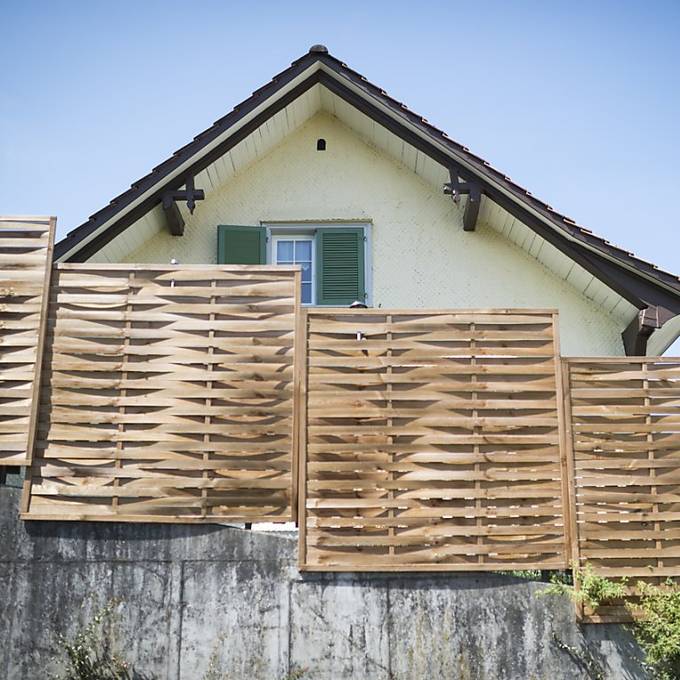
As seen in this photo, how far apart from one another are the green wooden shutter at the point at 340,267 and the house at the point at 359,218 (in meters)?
0.02

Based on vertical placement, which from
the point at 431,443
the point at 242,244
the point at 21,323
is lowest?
the point at 431,443

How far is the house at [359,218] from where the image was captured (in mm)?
12125

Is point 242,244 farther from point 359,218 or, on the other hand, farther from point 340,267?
point 359,218

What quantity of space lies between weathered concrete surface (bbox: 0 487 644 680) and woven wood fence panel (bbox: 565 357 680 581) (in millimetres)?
718

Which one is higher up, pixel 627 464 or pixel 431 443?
pixel 431 443

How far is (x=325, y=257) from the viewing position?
515 inches

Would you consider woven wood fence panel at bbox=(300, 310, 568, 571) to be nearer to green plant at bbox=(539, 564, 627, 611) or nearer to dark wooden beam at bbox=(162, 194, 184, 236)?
green plant at bbox=(539, 564, 627, 611)

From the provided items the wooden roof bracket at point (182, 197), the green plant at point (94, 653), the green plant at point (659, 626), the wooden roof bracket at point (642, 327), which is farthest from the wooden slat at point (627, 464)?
the wooden roof bracket at point (182, 197)

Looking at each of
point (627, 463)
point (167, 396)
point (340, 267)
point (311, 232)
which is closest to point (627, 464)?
point (627, 463)

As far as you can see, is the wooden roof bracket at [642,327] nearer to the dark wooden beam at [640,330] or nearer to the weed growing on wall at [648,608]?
the dark wooden beam at [640,330]

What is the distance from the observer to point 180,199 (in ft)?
40.9

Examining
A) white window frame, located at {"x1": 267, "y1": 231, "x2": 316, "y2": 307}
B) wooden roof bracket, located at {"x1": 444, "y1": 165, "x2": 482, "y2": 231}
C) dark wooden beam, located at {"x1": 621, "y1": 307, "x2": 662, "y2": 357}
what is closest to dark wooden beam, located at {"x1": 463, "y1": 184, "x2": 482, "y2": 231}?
wooden roof bracket, located at {"x1": 444, "y1": 165, "x2": 482, "y2": 231}

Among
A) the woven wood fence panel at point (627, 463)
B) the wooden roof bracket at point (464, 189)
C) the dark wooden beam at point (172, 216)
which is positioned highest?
the wooden roof bracket at point (464, 189)

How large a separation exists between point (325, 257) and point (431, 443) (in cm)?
501
